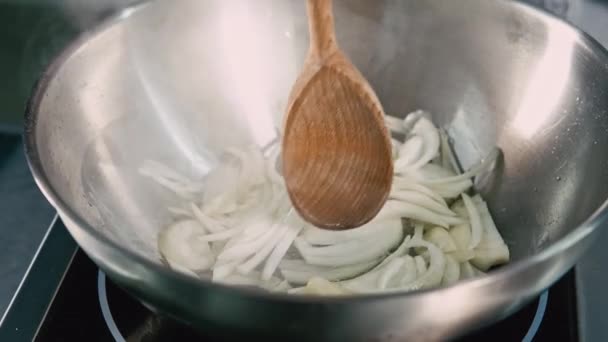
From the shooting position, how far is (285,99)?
1.12m

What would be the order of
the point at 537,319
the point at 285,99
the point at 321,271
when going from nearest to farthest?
1. the point at 537,319
2. the point at 321,271
3. the point at 285,99

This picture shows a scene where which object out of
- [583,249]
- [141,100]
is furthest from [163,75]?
[583,249]

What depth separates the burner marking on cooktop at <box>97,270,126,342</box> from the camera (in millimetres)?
796

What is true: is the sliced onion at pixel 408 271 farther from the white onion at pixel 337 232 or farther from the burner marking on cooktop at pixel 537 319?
the burner marking on cooktop at pixel 537 319

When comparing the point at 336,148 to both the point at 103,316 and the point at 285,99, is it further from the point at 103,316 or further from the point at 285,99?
the point at 103,316

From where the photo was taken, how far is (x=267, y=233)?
972mm

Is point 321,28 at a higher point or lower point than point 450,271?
higher

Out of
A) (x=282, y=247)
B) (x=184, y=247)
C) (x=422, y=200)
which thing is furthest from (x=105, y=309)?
(x=422, y=200)

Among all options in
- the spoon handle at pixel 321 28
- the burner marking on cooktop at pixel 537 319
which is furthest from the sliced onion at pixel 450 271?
the spoon handle at pixel 321 28

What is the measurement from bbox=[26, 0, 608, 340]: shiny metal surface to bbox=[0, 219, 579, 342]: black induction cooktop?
7cm

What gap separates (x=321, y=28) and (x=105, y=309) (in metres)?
0.43

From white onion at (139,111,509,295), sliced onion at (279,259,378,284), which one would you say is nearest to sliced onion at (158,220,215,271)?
white onion at (139,111,509,295)

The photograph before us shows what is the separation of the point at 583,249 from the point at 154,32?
664 mm

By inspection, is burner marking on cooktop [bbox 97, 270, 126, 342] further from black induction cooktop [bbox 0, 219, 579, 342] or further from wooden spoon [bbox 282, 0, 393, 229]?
wooden spoon [bbox 282, 0, 393, 229]
